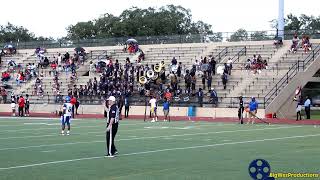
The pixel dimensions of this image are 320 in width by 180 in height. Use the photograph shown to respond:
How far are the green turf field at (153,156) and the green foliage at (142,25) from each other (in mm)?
74969

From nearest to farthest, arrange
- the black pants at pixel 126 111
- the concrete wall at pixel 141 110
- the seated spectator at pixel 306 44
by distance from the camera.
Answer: the concrete wall at pixel 141 110 → the black pants at pixel 126 111 → the seated spectator at pixel 306 44

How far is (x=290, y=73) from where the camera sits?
159 ft

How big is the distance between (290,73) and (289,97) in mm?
2497

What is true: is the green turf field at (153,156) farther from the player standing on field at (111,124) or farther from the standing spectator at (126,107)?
the standing spectator at (126,107)

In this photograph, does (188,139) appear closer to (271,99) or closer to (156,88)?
(271,99)

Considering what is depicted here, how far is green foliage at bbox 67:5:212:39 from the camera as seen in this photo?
334 ft

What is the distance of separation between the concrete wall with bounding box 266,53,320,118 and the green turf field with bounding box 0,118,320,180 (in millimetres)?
17322

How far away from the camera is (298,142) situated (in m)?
23.7

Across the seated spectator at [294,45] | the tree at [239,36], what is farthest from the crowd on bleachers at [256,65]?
the tree at [239,36]

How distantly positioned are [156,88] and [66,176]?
38258mm

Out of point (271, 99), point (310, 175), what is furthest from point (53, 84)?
point (310, 175)

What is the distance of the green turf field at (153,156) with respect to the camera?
1463cm

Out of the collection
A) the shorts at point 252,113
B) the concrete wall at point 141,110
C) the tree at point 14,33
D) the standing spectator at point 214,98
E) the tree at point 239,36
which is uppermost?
the tree at point 14,33

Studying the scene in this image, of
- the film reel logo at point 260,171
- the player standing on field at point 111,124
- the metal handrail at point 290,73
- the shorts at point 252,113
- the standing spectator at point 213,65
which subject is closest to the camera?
the film reel logo at point 260,171
